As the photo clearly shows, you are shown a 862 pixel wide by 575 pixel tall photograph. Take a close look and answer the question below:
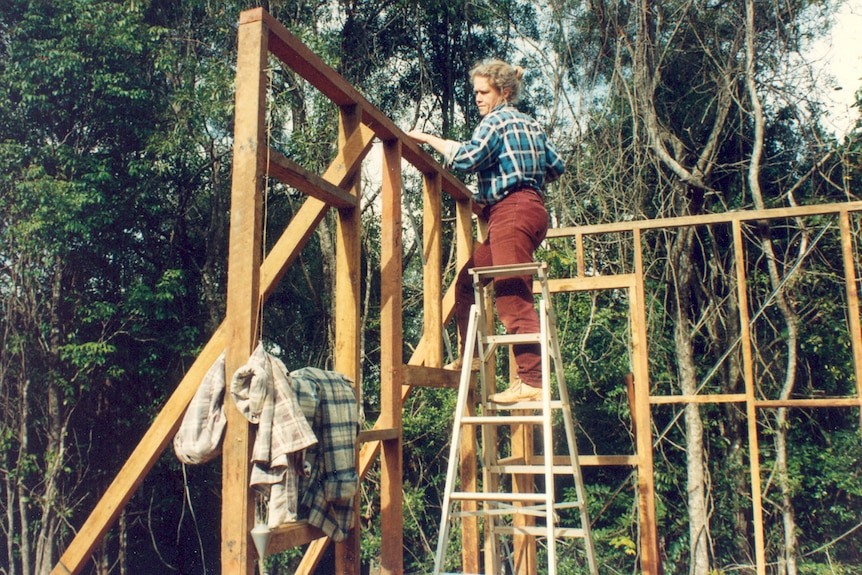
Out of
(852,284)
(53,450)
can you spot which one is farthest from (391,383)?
(53,450)

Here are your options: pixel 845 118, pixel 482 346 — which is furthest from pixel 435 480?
pixel 482 346

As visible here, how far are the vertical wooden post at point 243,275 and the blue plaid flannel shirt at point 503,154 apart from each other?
Answer: 1.06 metres

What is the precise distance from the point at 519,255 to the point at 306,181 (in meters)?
1.01

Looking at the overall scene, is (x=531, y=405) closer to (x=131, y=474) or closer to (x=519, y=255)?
(x=519, y=255)

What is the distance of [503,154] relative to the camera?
3.09 metres

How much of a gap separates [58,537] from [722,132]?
9.80 metres

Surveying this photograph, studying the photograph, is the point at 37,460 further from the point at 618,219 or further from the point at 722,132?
the point at 722,132

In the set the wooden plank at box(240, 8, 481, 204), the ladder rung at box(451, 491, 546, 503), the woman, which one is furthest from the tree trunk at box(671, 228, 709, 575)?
the ladder rung at box(451, 491, 546, 503)

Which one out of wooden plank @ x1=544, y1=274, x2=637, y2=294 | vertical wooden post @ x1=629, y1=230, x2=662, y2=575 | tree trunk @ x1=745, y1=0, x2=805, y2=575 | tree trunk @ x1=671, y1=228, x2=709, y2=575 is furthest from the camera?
tree trunk @ x1=671, y1=228, x2=709, y2=575

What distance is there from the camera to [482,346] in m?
3.27

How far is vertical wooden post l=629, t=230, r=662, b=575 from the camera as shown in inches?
159

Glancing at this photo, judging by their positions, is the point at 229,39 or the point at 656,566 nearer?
the point at 656,566

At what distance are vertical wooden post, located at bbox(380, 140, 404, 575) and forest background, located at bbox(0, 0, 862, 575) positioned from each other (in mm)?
5092

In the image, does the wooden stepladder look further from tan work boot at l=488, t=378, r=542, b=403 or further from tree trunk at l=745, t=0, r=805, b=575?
tree trunk at l=745, t=0, r=805, b=575
